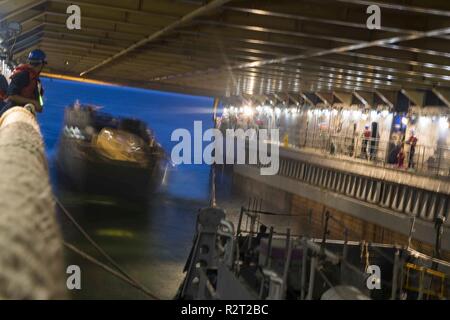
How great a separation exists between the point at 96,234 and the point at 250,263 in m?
13.9

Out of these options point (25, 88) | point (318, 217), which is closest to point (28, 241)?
point (25, 88)

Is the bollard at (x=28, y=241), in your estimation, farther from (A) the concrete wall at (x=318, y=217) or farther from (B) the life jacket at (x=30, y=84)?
(A) the concrete wall at (x=318, y=217)

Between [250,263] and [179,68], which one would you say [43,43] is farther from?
[250,263]

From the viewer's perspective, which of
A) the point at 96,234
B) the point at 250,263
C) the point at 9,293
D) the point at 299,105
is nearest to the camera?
the point at 9,293

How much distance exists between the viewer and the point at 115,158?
2803 cm

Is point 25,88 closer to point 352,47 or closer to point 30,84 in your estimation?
point 30,84

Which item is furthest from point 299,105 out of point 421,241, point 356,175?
point 421,241

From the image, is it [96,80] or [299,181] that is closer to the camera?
[299,181]

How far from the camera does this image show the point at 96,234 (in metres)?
21.6

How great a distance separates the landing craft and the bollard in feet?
88.5

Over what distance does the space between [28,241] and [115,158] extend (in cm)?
2755

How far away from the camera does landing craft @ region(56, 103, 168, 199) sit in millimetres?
28156

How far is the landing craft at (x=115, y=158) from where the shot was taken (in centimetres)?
2816

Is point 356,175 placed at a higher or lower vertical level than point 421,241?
higher
